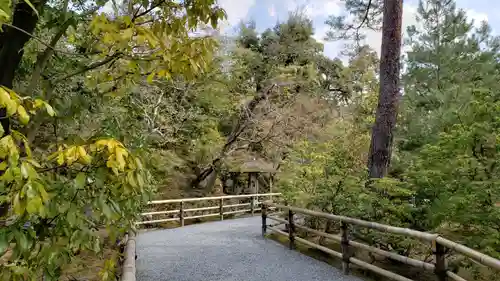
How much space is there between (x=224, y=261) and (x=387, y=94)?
10.9 ft

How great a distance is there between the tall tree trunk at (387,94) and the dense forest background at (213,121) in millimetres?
403

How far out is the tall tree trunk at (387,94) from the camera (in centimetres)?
541

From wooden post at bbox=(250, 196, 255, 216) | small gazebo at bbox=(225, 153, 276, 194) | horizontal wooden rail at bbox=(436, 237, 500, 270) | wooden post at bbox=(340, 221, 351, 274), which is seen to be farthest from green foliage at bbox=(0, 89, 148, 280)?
wooden post at bbox=(250, 196, 255, 216)

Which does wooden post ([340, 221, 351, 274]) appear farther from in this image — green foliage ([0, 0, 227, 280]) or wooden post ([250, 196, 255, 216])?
wooden post ([250, 196, 255, 216])

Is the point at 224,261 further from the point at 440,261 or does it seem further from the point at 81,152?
the point at 81,152

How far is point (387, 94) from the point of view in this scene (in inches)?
214

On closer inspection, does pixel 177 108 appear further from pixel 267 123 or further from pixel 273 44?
pixel 273 44

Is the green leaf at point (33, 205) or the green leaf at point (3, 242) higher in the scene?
the green leaf at point (33, 205)

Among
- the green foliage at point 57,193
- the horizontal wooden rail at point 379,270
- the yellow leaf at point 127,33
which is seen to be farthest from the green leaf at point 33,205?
the horizontal wooden rail at point 379,270

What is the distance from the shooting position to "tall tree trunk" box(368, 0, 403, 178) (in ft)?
17.7

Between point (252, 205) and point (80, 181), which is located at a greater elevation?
point (80, 181)

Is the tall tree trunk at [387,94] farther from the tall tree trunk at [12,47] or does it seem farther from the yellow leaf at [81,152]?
the yellow leaf at [81,152]

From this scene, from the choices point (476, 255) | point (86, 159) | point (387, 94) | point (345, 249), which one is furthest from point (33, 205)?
point (387, 94)

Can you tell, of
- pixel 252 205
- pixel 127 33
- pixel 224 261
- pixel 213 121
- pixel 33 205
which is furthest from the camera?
pixel 252 205
